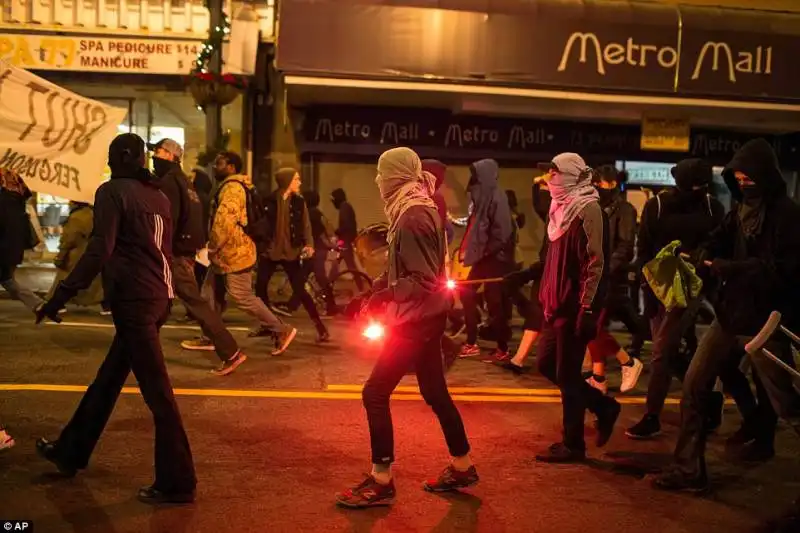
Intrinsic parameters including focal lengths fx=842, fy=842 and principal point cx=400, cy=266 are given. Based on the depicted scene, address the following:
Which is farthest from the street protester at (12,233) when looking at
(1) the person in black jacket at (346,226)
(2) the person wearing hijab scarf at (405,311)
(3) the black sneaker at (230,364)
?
(2) the person wearing hijab scarf at (405,311)

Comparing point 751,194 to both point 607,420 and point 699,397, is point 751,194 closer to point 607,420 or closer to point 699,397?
point 699,397

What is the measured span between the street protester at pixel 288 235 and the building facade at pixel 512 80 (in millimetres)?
4263

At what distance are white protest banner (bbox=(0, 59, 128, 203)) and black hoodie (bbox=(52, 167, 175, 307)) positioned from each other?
13.6 ft

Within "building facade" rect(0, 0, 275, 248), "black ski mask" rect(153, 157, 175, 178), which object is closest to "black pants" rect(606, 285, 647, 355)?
"black ski mask" rect(153, 157, 175, 178)

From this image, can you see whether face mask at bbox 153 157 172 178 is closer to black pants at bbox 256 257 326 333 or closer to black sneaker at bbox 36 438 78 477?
black pants at bbox 256 257 326 333

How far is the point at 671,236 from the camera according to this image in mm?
6195

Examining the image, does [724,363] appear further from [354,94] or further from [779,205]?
[354,94]

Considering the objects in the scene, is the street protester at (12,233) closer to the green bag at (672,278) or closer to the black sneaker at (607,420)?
the black sneaker at (607,420)

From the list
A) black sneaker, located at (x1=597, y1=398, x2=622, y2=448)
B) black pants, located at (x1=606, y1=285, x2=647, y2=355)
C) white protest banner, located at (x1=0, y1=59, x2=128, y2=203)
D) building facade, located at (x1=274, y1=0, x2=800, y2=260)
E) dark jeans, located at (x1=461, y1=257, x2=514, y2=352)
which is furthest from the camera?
building facade, located at (x1=274, y1=0, x2=800, y2=260)

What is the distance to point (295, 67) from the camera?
12695 mm

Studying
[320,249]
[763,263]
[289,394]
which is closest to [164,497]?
[289,394]

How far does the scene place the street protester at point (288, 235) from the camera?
352 inches

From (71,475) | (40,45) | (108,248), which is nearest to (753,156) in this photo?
(108,248)

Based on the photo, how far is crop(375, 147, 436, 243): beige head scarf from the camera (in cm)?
473
